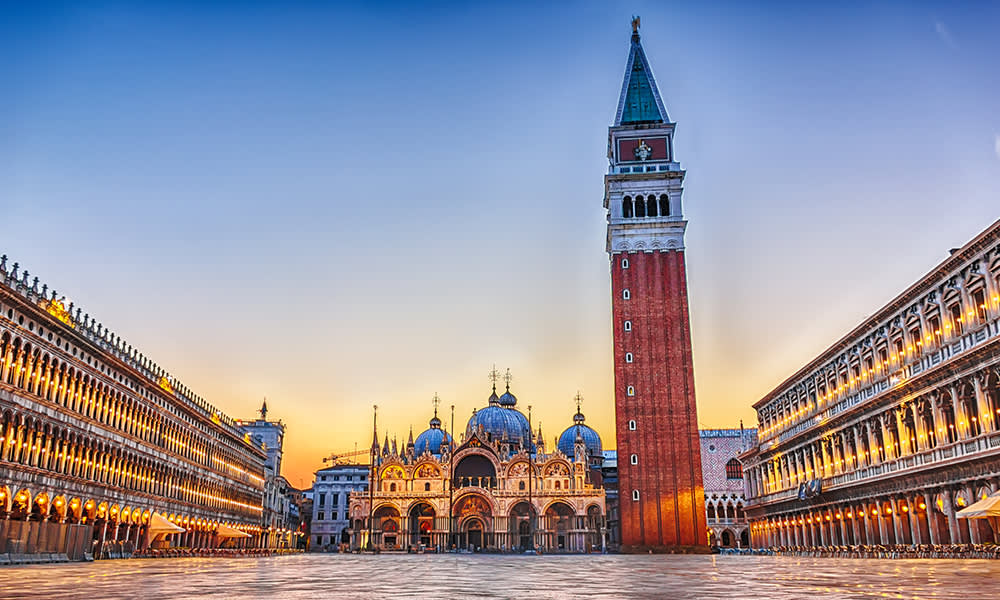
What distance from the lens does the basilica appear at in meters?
88.3

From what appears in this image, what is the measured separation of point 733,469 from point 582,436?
2307 cm

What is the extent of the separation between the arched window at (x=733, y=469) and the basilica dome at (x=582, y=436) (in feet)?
68.5

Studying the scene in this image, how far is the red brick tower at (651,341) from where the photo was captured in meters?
70.9

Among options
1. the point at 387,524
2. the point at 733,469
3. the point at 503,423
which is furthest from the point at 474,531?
the point at 733,469

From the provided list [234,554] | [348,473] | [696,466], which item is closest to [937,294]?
[696,466]

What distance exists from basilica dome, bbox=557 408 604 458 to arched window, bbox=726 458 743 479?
2088 centimetres

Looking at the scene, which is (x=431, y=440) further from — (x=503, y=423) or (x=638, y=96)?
(x=638, y=96)

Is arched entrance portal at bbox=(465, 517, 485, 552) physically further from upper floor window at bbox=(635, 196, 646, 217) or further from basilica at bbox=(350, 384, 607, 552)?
upper floor window at bbox=(635, 196, 646, 217)

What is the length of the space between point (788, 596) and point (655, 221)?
6685 cm

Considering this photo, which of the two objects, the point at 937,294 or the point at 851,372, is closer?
the point at 937,294

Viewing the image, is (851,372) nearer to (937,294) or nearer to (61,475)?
(937,294)

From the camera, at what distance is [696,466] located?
7138cm

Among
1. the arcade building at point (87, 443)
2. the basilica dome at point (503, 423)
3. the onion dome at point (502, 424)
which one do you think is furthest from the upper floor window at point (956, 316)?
the onion dome at point (502, 424)

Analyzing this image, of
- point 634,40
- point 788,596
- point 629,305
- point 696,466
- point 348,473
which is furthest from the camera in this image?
point 348,473
